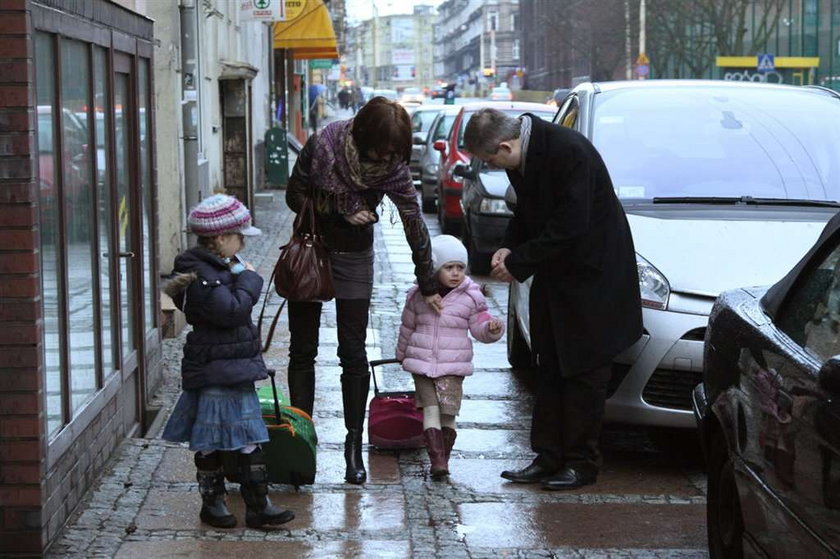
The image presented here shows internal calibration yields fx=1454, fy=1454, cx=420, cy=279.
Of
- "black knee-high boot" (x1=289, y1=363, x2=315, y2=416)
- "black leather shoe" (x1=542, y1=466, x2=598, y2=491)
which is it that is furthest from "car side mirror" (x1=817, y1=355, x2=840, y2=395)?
"black knee-high boot" (x1=289, y1=363, x2=315, y2=416)

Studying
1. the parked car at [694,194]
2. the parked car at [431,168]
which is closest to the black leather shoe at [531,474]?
the parked car at [694,194]

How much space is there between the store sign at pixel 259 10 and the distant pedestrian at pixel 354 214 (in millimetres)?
15099

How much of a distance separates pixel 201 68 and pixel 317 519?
1328 cm

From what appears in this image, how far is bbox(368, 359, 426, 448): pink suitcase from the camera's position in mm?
6789

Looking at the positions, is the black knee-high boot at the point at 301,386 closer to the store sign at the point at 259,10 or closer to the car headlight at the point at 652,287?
the car headlight at the point at 652,287

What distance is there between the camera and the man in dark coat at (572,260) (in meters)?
6.08

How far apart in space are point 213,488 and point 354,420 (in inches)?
40.1

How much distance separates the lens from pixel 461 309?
6.41 m

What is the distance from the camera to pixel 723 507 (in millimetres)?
4828

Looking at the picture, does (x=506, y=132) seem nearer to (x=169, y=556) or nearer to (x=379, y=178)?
(x=379, y=178)

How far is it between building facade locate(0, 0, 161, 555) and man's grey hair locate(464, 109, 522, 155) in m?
1.65

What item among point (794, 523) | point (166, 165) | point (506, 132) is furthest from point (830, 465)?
point (166, 165)

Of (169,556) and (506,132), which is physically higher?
(506,132)

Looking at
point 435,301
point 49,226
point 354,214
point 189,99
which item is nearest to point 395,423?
point 435,301
